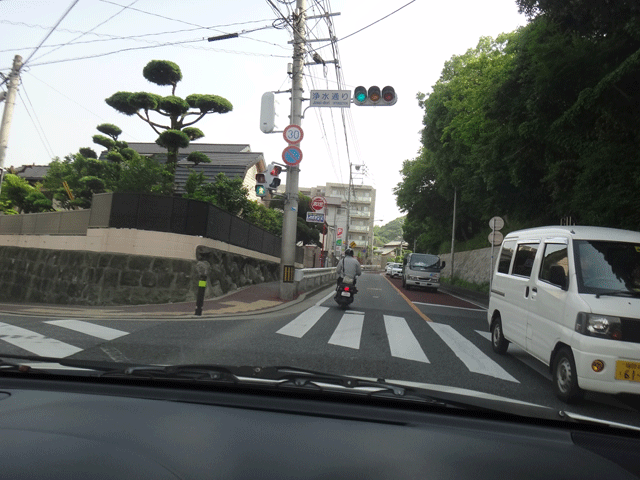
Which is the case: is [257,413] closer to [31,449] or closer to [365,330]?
[31,449]

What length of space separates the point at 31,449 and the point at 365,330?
7.52m

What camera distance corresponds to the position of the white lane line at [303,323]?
820cm

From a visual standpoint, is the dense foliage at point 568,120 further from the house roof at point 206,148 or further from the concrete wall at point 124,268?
the house roof at point 206,148

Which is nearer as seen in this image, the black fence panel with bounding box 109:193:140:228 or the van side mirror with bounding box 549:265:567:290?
the van side mirror with bounding box 549:265:567:290

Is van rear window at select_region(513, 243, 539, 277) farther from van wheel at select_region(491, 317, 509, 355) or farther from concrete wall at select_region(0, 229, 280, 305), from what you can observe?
concrete wall at select_region(0, 229, 280, 305)

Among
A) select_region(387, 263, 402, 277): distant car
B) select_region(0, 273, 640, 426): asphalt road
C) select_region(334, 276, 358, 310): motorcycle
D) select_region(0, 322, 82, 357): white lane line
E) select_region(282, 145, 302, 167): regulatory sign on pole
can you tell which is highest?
select_region(282, 145, 302, 167): regulatory sign on pole

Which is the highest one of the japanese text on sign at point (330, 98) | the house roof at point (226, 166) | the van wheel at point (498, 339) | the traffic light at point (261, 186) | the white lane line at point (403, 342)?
the house roof at point (226, 166)

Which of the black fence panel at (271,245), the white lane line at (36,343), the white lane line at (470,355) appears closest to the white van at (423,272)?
the black fence panel at (271,245)

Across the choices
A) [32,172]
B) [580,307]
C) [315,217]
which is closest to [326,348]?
[580,307]

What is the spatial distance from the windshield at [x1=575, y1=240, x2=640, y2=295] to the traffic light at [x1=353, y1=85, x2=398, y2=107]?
6759 millimetres

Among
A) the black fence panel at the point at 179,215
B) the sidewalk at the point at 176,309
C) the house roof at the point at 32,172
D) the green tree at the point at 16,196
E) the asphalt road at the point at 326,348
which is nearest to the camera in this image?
the asphalt road at the point at 326,348

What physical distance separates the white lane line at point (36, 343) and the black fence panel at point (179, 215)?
663 cm

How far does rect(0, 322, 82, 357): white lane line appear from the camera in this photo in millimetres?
5891

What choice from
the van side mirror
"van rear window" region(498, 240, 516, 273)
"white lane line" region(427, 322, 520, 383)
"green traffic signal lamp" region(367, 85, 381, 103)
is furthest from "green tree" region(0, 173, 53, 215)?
the van side mirror
